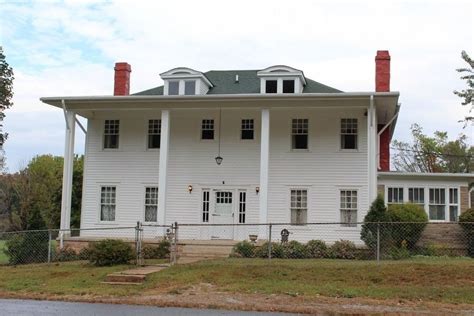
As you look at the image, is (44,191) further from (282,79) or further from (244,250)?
(244,250)

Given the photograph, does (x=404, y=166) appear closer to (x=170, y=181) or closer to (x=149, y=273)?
(x=170, y=181)

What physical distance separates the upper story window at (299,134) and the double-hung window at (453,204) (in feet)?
22.2

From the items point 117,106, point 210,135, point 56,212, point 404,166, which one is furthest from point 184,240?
point 404,166

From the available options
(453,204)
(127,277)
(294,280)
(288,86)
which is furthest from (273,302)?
(453,204)

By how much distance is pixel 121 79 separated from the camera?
84.9 ft

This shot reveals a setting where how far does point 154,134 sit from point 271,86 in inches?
218

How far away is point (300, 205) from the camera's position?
22.8m

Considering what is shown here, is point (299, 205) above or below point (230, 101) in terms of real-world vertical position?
below

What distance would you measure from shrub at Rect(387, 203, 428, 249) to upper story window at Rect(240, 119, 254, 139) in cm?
644

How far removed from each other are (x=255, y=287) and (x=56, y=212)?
2892cm

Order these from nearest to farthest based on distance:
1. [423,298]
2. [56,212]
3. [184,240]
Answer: [423,298] < [184,240] < [56,212]

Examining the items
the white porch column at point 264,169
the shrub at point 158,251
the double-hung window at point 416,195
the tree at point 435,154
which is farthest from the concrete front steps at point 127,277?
the tree at point 435,154

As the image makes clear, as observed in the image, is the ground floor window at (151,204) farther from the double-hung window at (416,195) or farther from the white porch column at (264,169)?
the double-hung window at (416,195)

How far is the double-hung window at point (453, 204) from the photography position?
23.8 metres
